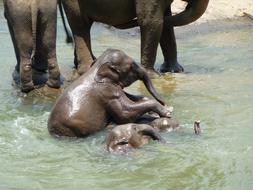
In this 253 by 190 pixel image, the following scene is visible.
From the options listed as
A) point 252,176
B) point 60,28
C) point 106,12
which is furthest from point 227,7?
point 252,176

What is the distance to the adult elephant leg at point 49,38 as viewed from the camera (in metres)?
8.30

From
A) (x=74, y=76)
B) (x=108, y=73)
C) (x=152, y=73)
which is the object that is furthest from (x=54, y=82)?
(x=108, y=73)

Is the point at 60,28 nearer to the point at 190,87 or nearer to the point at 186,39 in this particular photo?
the point at 186,39

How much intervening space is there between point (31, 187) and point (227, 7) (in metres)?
8.60

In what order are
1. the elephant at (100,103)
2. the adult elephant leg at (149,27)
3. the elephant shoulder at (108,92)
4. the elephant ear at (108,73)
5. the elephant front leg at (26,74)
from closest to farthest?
the elephant at (100,103), the elephant shoulder at (108,92), the elephant ear at (108,73), the elephant front leg at (26,74), the adult elephant leg at (149,27)

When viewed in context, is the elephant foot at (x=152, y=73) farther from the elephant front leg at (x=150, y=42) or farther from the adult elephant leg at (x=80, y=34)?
the adult elephant leg at (x=80, y=34)

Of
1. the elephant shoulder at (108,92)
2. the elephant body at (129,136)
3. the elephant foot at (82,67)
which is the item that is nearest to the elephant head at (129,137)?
the elephant body at (129,136)

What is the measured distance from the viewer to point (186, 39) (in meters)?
12.2

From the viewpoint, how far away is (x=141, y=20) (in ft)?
30.6

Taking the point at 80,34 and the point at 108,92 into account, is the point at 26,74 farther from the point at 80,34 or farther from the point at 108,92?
the point at 108,92

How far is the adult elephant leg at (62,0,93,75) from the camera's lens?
9.53 m

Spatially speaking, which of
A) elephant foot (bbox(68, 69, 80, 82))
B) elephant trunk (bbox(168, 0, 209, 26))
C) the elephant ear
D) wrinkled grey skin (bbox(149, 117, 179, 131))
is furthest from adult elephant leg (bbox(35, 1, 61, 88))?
wrinkled grey skin (bbox(149, 117, 179, 131))

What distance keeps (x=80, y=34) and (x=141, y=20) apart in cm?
82

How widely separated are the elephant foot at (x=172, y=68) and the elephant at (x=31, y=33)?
5.73 ft
